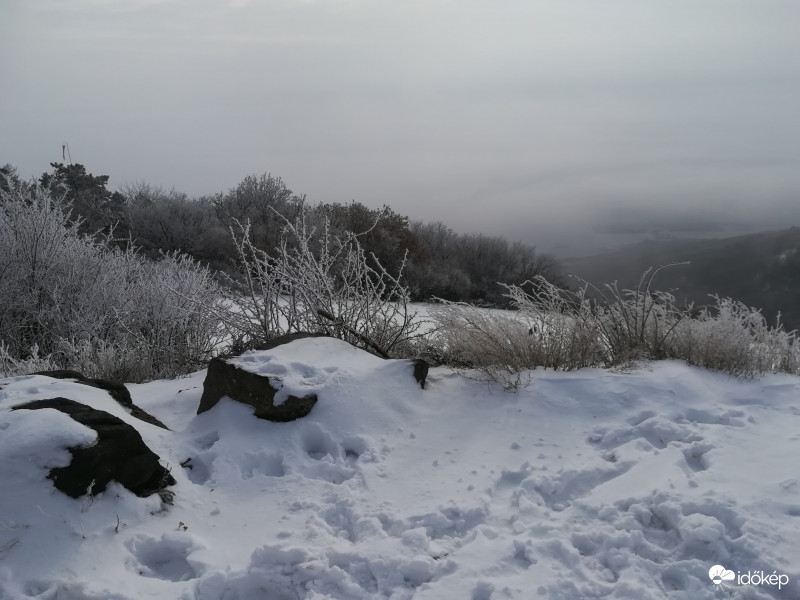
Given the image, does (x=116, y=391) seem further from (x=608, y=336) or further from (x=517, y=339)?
(x=608, y=336)

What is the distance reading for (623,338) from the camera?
5.39m

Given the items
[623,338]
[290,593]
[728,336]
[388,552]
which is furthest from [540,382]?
[290,593]

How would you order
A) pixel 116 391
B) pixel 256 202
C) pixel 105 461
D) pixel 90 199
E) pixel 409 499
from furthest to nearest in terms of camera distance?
1. pixel 256 202
2. pixel 90 199
3. pixel 116 391
4. pixel 409 499
5. pixel 105 461

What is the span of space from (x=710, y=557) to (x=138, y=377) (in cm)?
488

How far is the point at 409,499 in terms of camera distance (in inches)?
113

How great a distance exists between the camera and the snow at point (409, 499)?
2207 millimetres

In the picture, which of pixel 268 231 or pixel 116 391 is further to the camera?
pixel 268 231

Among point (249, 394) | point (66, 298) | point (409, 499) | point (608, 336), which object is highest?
point (608, 336)

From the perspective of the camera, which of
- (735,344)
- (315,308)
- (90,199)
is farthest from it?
(90,199)

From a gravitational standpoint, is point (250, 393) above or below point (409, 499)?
above

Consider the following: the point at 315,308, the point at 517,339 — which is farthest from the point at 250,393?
the point at 517,339

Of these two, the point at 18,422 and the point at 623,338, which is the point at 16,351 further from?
the point at 623,338

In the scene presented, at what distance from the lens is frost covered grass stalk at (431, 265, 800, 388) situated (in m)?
4.73

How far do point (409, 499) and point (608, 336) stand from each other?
3.14 metres
